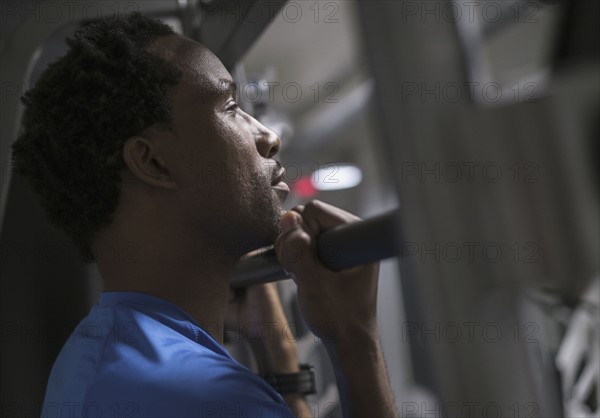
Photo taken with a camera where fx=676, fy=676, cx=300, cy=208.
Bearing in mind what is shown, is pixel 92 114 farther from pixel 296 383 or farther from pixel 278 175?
pixel 296 383

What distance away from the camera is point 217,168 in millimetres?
1109

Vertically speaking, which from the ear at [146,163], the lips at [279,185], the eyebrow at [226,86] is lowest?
the lips at [279,185]

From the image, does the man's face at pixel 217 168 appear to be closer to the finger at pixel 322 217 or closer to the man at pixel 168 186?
the man at pixel 168 186

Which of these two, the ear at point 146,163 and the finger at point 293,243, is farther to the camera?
the ear at point 146,163

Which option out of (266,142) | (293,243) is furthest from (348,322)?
(266,142)

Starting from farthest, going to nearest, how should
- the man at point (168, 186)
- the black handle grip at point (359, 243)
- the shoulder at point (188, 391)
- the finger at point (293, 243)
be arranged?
the man at point (168, 186) < the finger at point (293, 243) < the shoulder at point (188, 391) < the black handle grip at point (359, 243)

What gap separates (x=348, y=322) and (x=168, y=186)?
0.37 meters

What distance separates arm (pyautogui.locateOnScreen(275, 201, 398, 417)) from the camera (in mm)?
998

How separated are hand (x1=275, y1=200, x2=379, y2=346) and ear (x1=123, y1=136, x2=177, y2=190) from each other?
0.74 feet

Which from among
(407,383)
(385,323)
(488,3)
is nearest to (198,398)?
(488,3)

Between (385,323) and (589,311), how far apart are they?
142 inches

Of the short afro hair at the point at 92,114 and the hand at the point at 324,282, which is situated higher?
the short afro hair at the point at 92,114

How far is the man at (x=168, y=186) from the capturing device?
1.08 metres

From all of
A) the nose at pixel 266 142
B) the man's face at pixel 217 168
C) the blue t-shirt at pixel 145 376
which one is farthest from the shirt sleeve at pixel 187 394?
the nose at pixel 266 142
